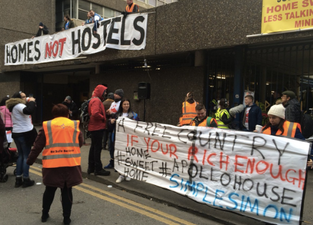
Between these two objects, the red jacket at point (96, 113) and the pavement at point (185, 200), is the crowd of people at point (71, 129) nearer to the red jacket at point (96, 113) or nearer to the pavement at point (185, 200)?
the red jacket at point (96, 113)

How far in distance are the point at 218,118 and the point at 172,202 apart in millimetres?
2830

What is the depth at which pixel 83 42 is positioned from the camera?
33.8 feet

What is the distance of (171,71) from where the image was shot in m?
9.27

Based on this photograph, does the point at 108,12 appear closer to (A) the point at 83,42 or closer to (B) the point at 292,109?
(A) the point at 83,42

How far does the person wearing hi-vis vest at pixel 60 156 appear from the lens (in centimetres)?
358

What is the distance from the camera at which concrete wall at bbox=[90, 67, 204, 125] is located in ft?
28.5

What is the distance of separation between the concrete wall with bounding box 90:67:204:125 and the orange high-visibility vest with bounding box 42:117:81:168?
17.8ft

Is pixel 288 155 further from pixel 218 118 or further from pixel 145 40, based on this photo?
pixel 145 40

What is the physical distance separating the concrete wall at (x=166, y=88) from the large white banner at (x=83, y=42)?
1.39 m

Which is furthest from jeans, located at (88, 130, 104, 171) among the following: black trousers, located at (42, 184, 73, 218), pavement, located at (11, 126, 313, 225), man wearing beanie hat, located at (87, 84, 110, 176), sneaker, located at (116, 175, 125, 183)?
black trousers, located at (42, 184, 73, 218)

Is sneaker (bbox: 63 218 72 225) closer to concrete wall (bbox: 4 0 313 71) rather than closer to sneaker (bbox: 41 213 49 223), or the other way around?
sneaker (bbox: 41 213 49 223)

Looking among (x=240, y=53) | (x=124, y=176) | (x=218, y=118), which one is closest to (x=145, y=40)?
(x=240, y=53)

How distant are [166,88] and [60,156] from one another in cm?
618

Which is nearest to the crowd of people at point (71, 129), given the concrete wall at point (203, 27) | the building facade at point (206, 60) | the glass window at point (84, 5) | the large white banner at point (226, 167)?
the large white banner at point (226, 167)
